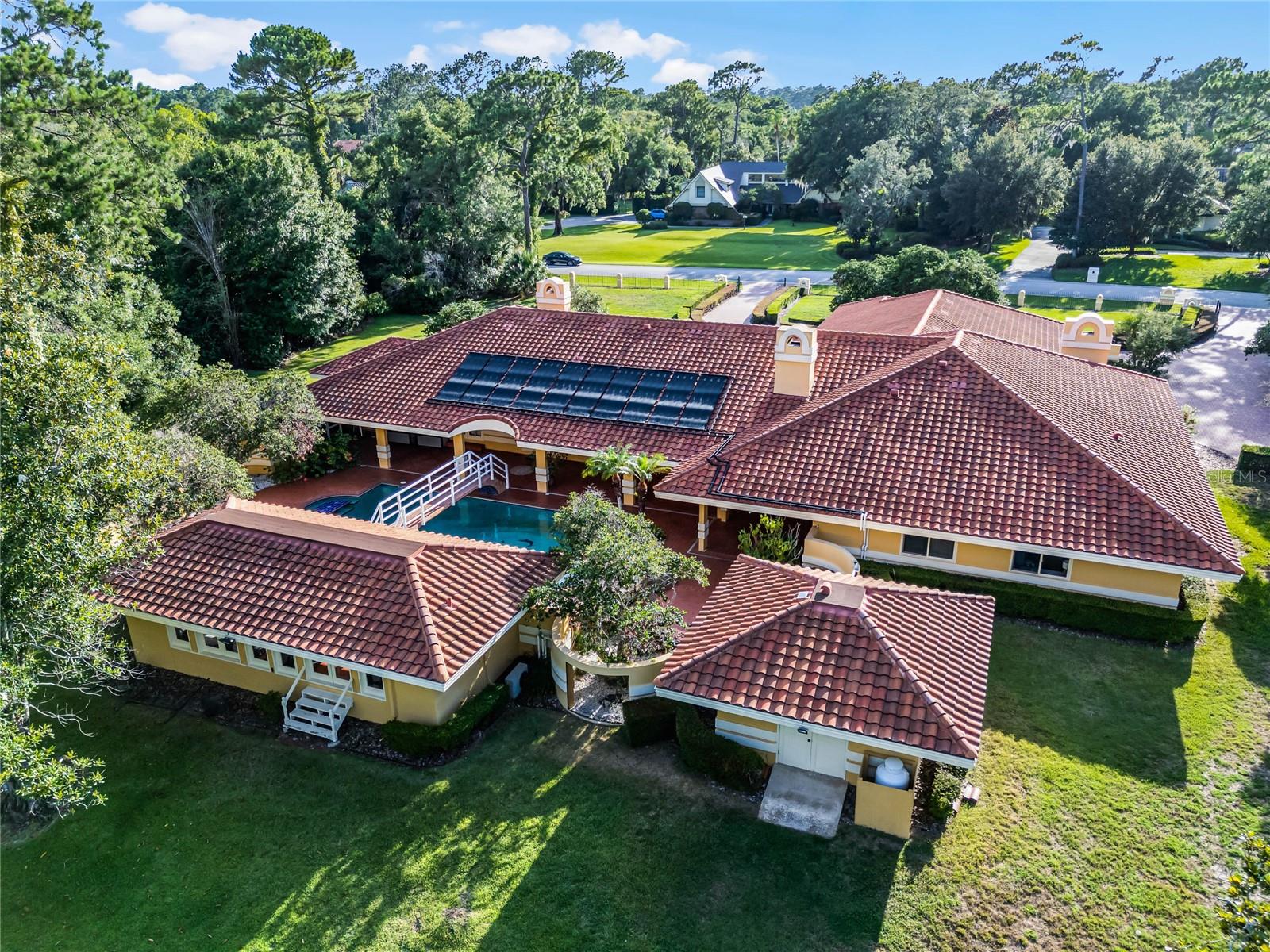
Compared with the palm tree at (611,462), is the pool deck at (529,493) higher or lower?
lower

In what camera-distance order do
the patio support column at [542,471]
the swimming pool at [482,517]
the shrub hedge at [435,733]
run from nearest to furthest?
the shrub hedge at [435,733], the swimming pool at [482,517], the patio support column at [542,471]

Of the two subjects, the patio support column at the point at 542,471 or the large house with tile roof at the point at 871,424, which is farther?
the patio support column at the point at 542,471

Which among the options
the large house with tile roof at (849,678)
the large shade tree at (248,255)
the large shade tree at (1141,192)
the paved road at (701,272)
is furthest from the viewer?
the paved road at (701,272)

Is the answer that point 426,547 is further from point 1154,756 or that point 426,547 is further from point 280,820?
point 1154,756

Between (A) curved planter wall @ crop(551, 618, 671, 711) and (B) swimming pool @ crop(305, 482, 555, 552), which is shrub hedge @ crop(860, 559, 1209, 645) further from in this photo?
(B) swimming pool @ crop(305, 482, 555, 552)

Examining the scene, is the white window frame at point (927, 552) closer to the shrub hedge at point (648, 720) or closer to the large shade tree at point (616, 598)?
the large shade tree at point (616, 598)

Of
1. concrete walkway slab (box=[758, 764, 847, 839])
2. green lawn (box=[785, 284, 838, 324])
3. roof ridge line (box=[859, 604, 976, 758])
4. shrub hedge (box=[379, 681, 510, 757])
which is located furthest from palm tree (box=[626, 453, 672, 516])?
green lawn (box=[785, 284, 838, 324])

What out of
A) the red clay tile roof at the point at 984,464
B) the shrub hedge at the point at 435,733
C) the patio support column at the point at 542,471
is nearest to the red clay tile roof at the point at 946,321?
the red clay tile roof at the point at 984,464

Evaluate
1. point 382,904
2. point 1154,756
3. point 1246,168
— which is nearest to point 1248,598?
point 1154,756
